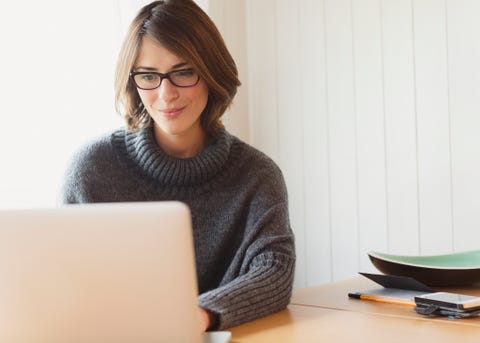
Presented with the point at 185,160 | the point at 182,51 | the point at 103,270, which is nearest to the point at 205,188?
the point at 185,160

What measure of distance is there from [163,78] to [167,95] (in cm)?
4

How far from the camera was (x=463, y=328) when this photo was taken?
1.39 metres

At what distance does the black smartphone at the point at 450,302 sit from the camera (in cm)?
148

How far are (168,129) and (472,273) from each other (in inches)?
30.4

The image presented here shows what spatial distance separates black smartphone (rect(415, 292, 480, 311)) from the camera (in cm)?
148

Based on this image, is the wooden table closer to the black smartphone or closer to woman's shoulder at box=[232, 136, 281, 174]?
the black smartphone

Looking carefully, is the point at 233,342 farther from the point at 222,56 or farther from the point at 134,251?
the point at 222,56

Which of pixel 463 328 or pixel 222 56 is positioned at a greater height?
pixel 222 56

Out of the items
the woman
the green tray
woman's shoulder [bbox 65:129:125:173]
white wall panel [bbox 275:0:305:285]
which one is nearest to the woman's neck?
the woman

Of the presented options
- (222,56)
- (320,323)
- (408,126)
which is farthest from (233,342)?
(408,126)

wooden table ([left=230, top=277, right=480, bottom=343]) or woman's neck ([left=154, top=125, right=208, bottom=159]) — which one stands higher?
woman's neck ([left=154, top=125, right=208, bottom=159])

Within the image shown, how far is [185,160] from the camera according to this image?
1.87m

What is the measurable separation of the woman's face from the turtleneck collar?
0.05 metres

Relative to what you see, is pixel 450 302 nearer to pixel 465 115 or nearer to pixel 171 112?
pixel 171 112
